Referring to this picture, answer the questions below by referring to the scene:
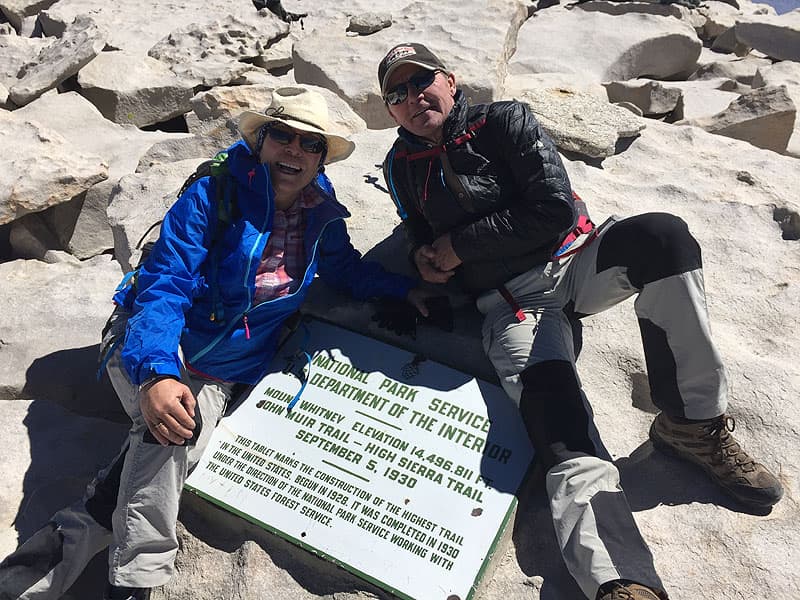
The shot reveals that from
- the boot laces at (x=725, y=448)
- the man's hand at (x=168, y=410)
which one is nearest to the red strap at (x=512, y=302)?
the boot laces at (x=725, y=448)

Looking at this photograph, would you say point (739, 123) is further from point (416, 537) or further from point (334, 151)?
point (416, 537)

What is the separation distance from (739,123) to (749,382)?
3.29 metres

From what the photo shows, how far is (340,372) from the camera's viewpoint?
10.2 feet

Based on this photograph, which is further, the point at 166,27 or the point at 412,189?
the point at 166,27

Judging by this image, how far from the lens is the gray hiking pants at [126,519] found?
2539mm

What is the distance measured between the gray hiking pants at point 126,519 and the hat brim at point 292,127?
37.4 inches

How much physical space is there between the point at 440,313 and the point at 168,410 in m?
1.38

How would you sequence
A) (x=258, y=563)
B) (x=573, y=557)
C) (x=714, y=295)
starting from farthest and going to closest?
(x=714, y=295) < (x=258, y=563) < (x=573, y=557)

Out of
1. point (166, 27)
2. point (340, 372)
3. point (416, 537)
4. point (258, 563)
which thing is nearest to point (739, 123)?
point (340, 372)

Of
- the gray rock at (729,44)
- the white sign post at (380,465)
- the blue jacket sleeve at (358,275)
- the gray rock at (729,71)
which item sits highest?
the blue jacket sleeve at (358,275)

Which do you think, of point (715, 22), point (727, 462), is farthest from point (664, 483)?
point (715, 22)

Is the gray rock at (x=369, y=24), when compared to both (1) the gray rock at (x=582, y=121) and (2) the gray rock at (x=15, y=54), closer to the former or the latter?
(1) the gray rock at (x=582, y=121)

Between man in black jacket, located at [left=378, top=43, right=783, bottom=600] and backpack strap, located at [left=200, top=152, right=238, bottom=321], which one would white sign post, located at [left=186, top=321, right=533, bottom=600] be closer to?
man in black jacket, located at [left=378, top=43, right=783, bottom=600]

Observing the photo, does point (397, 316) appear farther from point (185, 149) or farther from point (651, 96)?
point (651, 96)
